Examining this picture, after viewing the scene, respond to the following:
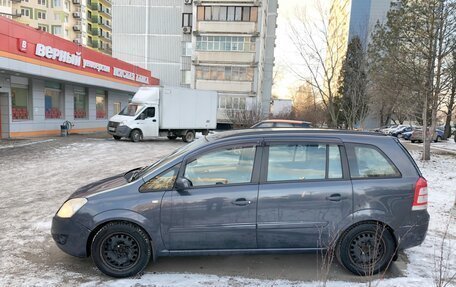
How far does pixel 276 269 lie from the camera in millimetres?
3863

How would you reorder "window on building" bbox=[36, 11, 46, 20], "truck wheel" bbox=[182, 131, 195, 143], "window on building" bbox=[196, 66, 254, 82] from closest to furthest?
"truck wheel" bbox=[182, 131, 195, 143], "window on building" bbox=[196, 66, 254, 82], "window on building" bbox=[36, 11, 46, 20]

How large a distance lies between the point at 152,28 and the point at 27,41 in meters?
28.2

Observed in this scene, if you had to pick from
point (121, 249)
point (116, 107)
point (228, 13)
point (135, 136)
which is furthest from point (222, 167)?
point (228, 13)

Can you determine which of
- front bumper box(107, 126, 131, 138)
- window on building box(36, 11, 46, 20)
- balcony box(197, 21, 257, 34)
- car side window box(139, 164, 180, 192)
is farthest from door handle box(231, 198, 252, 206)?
window on building box(36, 11, 46, 20)

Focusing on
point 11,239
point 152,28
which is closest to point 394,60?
point 11,239

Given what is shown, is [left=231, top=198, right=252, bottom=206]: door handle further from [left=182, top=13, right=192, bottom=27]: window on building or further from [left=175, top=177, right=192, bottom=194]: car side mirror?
[left=182, top=13, right=192, bottom=27]: window on building

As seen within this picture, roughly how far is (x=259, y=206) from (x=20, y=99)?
19030 millimetres

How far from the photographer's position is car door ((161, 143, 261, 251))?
354cm

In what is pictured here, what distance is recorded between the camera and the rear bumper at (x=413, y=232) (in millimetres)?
3703

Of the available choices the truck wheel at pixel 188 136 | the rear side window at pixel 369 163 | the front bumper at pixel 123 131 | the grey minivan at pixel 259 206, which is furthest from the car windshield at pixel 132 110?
the rear side window at pixel 369 163

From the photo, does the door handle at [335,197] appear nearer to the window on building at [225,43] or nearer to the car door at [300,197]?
the car door at [300,197]

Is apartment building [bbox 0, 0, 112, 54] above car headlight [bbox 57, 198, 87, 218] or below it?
above

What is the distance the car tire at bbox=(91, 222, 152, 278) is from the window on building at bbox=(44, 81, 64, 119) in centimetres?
1914

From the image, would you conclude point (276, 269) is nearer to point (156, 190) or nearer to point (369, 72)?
point (156, 190)
